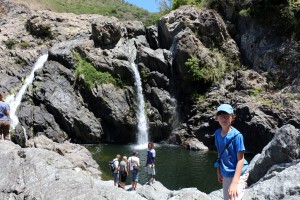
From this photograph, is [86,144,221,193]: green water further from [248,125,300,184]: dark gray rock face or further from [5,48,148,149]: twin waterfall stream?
[248,125,300,184]: dark gray rock face

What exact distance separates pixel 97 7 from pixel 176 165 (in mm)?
80408

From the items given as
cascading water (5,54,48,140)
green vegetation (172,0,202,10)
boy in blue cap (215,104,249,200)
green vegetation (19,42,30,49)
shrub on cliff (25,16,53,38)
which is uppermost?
green vegetation (172,0,202,10)

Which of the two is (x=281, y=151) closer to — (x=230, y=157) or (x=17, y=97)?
(x=230, y=157)

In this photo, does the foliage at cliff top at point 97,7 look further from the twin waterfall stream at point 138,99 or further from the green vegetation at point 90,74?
the green vegetation at point 90,74

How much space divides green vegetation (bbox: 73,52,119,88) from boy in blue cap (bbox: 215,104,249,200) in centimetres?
3443

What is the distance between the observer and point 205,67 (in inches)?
1564

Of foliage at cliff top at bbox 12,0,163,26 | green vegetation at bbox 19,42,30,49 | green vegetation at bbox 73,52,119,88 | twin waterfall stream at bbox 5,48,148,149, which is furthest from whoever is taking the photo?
foliage at cliff top at bbox 12,0,163,26

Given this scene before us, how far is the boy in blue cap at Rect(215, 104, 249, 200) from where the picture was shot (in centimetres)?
561

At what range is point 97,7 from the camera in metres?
100

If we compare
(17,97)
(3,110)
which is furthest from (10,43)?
(3,110)

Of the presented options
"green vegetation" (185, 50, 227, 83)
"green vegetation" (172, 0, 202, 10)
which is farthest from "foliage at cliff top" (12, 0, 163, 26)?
"green vegetation" (185, 50, 227, 83)

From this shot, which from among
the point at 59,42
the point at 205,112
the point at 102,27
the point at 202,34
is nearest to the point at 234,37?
the point at 202,34

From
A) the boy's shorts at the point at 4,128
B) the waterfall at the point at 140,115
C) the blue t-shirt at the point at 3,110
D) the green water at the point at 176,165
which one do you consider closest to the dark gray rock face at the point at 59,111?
the green water at the point at 176,165

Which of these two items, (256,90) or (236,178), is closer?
(236,178)
